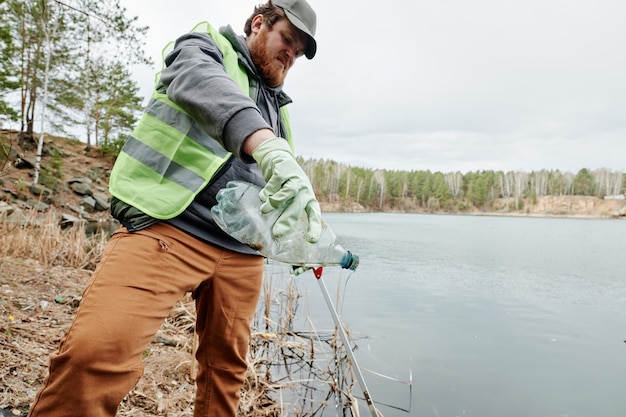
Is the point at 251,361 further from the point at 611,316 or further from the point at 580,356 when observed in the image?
the point at 611,316

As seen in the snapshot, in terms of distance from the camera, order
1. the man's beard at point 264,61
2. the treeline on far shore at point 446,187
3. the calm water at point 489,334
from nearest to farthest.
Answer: the man's beard at point 264,61 < the calm water at point 489,334 < the treeline on far shore at point 446,187

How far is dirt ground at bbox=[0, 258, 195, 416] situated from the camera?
2.62m

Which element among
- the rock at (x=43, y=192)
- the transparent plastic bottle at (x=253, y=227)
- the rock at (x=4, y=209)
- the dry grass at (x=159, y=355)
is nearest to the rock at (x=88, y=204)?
the rock at (x=43, y=192)

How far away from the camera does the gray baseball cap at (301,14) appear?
5.03ft

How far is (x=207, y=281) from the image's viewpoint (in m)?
1.67

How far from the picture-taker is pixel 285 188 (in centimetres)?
114

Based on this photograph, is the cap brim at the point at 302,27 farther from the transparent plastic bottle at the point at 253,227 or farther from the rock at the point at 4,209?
the rock at the point at 4,209

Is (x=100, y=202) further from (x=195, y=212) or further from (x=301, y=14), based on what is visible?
(x=301, y=14)

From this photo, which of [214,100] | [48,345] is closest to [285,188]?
[214,100]

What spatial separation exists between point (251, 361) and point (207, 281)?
8.84 feet

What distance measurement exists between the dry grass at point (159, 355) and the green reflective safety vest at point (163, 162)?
5.99 feet

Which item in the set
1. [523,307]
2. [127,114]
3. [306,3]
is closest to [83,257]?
[306,3]

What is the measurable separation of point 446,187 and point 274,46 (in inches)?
3569

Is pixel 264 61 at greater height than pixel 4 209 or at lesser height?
greater
